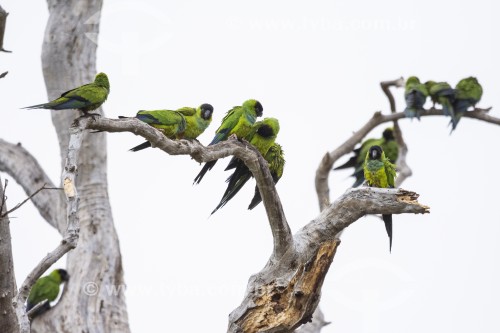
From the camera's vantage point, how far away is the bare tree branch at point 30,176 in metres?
9.41

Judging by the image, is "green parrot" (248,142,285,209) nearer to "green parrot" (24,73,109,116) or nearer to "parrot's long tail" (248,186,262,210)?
"parrot's long tail" (248,186,262,210)

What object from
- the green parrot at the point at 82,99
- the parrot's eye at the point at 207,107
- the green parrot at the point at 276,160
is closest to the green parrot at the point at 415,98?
the green parrot at the point at 276,160

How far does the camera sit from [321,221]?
5941mm

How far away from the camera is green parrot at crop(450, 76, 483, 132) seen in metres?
11.0

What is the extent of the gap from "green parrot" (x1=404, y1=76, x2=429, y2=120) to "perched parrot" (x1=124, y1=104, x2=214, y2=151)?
14.2 feet

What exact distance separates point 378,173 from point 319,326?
8.15 ft

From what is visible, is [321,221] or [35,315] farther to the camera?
[35,315]

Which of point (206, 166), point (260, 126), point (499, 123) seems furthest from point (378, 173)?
point (499, 123)

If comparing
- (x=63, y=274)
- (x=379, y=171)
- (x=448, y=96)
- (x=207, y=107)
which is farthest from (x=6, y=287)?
(x=448, y=96)

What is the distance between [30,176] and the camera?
31.1 ft

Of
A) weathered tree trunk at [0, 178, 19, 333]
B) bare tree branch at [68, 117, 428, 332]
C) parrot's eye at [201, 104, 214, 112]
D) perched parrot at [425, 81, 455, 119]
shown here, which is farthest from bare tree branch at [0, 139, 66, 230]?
perched parrot at [425, 81, 455, 119]

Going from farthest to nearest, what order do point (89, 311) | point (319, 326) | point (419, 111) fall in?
point (419, 111) < point (319, 326) < point (89, 311)

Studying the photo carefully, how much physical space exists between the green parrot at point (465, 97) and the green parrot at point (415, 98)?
484 mm

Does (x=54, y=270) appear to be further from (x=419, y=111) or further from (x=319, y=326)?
(x=419, y=111)
